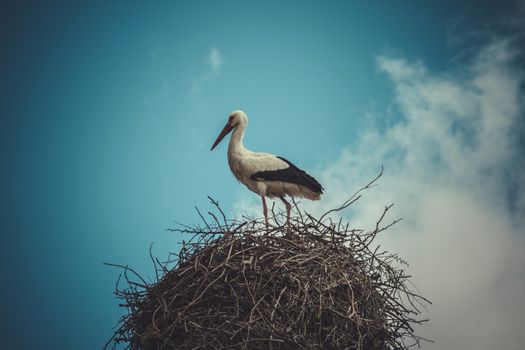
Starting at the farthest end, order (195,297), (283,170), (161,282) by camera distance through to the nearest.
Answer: (283,170) < (161,282) < (195,297)

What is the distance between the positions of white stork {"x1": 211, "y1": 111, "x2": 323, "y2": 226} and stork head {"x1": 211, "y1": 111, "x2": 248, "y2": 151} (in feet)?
1.62

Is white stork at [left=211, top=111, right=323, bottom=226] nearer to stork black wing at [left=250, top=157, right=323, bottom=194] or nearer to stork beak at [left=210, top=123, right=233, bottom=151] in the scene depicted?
stork black wing at [left=250, top=157, right=323, bottom=194]

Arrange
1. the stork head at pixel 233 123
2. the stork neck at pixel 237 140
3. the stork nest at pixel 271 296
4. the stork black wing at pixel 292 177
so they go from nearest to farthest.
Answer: the stork nest at pixel 271 296 → the stork black wing at pixel 292 177 → the stork neck at pixel 237 140 → the stork head at pixel 233 123

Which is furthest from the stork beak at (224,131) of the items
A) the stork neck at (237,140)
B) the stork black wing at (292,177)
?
the stork black wing at (292,177)

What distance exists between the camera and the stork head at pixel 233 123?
6.93 metres

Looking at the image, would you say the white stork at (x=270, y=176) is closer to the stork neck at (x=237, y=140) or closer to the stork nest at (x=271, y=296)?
the stork neck at (x=237, y=140)

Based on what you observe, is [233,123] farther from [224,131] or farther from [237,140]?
[237,140]

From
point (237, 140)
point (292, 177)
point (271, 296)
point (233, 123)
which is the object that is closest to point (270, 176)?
point (292, 177)

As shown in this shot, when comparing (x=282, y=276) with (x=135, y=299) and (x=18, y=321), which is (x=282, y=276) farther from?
(x=18, y=321)

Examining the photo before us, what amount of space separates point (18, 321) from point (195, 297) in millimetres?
116454

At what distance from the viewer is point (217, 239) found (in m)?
3.77

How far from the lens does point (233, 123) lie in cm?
701

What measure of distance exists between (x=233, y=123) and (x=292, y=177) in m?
1.40

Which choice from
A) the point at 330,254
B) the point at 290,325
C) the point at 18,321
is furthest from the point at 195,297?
the point at 18,321
